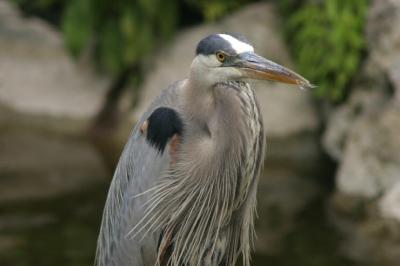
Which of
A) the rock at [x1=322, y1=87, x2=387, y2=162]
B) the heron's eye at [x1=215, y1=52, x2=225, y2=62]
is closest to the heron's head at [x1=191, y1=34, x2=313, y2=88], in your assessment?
the heron's eye at [x1=215, y1=52, x2=225, y2=62]

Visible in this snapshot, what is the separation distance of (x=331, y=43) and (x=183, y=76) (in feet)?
5.36

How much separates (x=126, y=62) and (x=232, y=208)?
A: 17.9 ft

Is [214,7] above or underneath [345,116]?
above

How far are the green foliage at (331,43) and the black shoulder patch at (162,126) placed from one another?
4280mm

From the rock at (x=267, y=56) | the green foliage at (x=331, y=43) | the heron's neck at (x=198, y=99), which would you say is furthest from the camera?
Answer: the rock at (x=267, y=56)

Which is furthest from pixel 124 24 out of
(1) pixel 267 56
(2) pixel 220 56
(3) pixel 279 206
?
(2) pixel 220 56

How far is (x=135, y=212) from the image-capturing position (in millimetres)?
4207

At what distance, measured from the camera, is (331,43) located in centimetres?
828

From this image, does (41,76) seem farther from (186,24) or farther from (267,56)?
(267,56)

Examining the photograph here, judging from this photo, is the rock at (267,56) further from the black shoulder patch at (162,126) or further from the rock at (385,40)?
the black shoulder patch at (162,126)

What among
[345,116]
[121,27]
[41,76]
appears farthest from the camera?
[41,76]

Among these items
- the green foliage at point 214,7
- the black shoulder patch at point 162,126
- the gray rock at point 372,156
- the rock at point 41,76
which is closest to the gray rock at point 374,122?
the gray rock at point 372,156

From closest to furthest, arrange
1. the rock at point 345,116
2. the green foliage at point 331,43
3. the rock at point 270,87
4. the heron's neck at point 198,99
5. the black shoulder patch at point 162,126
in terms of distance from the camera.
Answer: the heron's neck at point 198,99, the black shoulder patch at point 162,126, the rock at point 345,116, the green foliage at point 331,43, the rock at point 270,87

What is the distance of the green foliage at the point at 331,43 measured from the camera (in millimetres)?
8125
